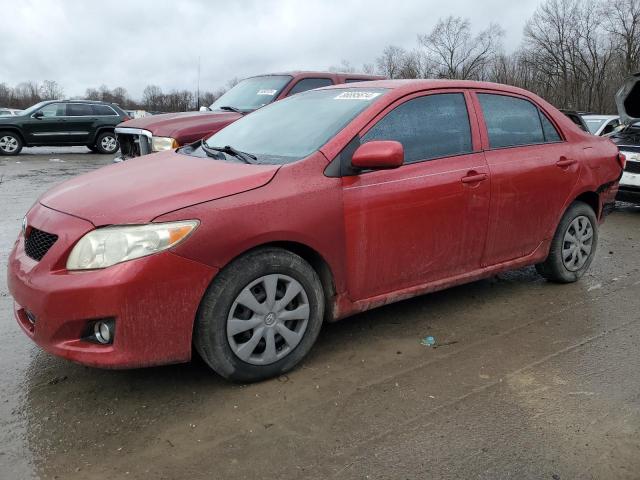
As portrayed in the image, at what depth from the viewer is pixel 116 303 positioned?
2.65 metres

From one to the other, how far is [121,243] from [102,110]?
667 inches

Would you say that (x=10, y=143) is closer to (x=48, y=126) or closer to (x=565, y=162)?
(x=48, y=126)

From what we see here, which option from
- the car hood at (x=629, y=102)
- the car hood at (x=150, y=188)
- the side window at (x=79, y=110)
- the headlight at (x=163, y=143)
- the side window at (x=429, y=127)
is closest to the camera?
the car hood at (x=150, y=188)

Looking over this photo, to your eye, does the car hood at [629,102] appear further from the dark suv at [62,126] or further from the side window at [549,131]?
the dark suv at [62,126]

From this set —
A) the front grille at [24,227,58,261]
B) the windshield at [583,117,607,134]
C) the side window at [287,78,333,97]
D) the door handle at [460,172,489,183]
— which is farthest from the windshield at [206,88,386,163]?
the windshield at [583,117,607,134]

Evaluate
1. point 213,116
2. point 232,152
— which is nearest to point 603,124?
point 213,116

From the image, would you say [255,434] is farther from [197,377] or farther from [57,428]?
[57,428]

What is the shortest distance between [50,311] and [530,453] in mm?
2300

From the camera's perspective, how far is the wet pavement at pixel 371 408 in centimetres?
248

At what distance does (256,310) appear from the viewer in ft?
9.91

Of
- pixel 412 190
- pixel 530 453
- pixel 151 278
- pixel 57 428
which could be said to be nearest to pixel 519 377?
pixel 530 453

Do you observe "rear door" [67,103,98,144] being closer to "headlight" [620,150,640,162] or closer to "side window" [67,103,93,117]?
"side window" [67,103,93,117]

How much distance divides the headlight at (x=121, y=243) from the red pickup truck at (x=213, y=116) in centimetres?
356

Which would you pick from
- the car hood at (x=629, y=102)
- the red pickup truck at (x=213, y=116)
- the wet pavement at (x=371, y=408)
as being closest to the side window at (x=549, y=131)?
the wet pavement at (x=371, y=408)
